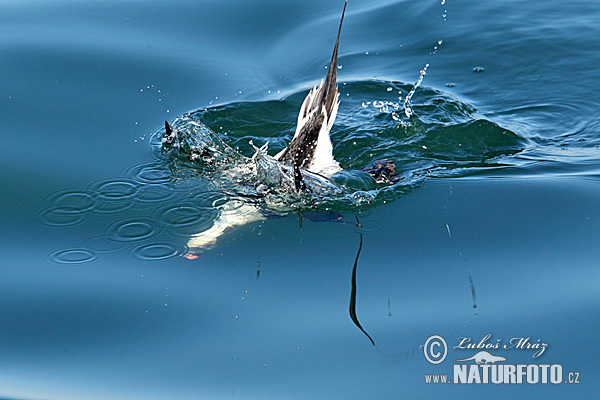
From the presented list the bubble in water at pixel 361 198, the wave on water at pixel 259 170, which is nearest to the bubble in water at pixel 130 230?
the wave on water at pixel 259 170

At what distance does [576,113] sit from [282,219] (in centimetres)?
330

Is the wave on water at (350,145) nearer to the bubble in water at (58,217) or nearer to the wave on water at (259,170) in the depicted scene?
the wave on water at (259,170)

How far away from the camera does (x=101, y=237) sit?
164 inches

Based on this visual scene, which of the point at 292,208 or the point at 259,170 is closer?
the point at 292,208

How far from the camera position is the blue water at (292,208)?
126 inches

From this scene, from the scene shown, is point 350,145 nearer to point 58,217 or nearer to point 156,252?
point 156,252

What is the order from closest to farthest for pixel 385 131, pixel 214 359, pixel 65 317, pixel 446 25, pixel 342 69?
pixel 214 359
pixel 65 317
pixel 385 131
pixel 342 69
pixel 446 25

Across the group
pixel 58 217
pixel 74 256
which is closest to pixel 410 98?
pixel 58 217

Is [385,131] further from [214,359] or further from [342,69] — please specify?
[214,359]

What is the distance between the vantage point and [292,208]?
4.40m

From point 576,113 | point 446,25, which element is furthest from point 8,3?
point 576,113

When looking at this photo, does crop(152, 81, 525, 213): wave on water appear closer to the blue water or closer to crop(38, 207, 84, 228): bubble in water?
the blue water

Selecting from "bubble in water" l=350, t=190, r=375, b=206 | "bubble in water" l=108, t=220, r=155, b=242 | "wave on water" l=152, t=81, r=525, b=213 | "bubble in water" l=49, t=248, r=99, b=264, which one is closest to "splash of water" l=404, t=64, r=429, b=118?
"wave on water" l=152, t=81, r=525, b=213

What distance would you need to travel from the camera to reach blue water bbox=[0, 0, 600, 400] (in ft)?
10.5
